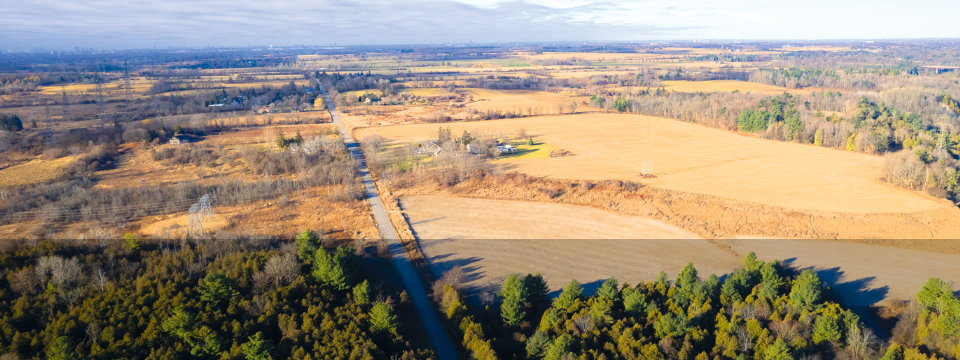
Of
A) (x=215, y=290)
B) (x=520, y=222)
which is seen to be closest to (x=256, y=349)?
(x=215, y=290)

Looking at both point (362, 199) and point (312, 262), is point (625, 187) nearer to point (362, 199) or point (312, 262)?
point (362, 199)

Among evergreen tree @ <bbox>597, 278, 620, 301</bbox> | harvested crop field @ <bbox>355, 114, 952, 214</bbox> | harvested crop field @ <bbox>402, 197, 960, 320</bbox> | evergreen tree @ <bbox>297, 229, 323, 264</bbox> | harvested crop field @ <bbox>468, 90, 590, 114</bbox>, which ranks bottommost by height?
harvested crop field @ <bbox>402, 197, 960, 320</bbox>

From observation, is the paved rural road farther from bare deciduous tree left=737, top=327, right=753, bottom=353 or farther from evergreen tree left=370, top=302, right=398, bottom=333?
bare deciduous tree left=737, top=327, right=753, bottom=353

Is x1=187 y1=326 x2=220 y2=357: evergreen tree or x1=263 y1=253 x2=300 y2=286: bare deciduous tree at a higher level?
x1=263 y1=253 x2=300 y2=286: bare deciduous tree

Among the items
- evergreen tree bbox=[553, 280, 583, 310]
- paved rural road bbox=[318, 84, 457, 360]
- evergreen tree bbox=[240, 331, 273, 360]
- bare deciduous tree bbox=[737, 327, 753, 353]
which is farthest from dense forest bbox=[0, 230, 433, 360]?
bare deciduous tree bbox=[737, 327, 753, 353]

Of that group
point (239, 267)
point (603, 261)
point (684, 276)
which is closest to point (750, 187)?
point (603, 261)

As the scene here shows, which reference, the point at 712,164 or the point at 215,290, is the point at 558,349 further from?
the point at 712,164

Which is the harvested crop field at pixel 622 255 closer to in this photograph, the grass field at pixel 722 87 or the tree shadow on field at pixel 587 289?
the tree shadow on field at pixel 587 289
